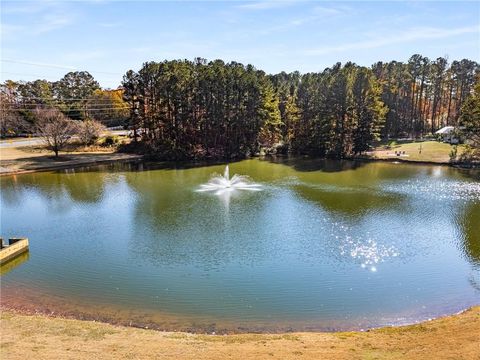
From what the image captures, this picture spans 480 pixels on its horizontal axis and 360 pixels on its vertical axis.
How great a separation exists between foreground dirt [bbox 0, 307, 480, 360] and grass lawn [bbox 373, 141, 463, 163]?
40.9 m

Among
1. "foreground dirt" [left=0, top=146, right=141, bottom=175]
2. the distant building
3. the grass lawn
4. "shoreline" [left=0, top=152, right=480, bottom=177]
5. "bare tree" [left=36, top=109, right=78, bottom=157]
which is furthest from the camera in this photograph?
the distant building

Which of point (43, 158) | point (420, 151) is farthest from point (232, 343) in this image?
point (43, 158)

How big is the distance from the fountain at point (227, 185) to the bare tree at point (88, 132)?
2755 centimetres

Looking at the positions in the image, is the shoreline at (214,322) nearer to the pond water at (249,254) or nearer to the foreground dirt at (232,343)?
the pond water at (249,254)

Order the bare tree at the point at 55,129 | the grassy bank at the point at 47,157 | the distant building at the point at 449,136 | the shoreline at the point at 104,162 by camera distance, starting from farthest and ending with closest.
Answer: the distant building at the point at 449,136 → the bare tree at the point at 55,129 → the grassy bank at the point at 47,157 → the shoreline at the point at 104,162

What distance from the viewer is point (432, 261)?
19047 mm

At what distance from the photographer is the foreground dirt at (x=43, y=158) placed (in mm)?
46562

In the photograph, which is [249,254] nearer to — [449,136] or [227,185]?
[227,185]

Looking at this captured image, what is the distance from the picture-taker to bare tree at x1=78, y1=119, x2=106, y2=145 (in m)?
58.8

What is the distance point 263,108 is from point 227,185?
23.7 m

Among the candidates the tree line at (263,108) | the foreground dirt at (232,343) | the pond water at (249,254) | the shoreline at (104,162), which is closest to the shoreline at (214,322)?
the pond water at (249,254)

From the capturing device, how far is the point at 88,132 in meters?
59.4

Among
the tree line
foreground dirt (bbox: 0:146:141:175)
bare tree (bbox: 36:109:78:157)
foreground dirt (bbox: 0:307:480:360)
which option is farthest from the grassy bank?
foreground dirt (bbox: 0:307:480:360)

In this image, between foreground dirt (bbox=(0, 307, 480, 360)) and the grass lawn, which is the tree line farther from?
foreground dirt (bbox=(0, 307, 480, 360))
